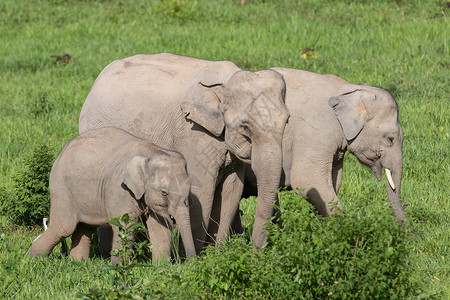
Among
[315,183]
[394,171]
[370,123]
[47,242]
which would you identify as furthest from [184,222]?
[394,171]

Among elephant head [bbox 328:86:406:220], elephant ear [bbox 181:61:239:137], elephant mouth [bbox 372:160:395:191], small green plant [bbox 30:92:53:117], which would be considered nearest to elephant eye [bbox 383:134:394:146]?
elephant head [bbox 328:86:406:220]

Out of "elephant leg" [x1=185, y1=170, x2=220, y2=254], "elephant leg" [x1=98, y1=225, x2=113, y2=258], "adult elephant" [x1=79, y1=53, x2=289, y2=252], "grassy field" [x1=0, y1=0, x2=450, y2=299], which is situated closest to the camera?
"adult elephant" [x1=79, y1=53, x2=289, y2=252]

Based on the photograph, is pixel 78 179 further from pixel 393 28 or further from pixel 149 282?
pixel 393 28

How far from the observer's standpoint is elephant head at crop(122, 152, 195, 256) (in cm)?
654

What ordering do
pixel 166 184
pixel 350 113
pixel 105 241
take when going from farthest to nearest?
pixel 105 241, pixel 350 113, pixel 166 184

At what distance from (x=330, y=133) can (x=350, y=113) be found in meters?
0.25

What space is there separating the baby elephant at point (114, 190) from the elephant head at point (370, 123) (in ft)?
5.14

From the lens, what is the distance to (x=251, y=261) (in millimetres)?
5789

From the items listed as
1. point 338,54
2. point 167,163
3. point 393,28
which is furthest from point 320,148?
point 393,28

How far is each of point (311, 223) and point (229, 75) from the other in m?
1.86

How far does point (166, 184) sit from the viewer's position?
6.55 metres

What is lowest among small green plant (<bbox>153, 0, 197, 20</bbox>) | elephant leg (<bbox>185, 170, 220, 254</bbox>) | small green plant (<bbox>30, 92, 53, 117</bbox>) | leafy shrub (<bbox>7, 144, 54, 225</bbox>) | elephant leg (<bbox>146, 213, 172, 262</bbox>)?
small green plant (<bbox>30, 92, 53, 117</bbox>)

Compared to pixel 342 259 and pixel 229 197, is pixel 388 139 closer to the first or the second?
pixel 229 197

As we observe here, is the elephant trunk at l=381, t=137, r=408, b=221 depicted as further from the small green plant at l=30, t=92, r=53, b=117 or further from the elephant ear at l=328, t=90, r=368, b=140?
the small green plant at l=30, t=92, r=53, b=117
